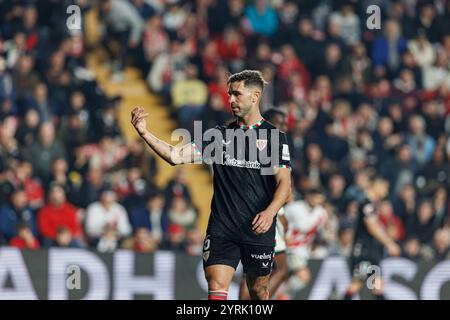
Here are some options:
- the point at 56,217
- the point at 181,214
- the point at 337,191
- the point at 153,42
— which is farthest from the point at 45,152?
the point at 337,191

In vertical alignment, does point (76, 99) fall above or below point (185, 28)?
below

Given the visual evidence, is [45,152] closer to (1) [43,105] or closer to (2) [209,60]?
(1) [43,105]

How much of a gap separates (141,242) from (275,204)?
6.58m

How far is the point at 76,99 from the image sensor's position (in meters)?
17.2

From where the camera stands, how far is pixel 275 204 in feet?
31.2

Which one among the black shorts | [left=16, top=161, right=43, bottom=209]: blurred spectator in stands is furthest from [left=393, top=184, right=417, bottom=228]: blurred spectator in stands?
the black shorts

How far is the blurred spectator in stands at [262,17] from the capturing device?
2067 centimetres

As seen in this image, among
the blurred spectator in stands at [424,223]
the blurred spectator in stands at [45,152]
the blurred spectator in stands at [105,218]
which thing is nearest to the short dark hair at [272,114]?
the blurred spectator in stands at [105,218]

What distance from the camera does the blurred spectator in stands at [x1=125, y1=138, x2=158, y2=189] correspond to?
674 inches

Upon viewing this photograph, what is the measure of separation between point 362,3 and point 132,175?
668 centimetres

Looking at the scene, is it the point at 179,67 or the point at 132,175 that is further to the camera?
the point at 179,67
